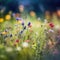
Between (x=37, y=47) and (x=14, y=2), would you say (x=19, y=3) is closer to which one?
(x=14, y=2)

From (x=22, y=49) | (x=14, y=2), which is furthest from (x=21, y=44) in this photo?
(x=14, y=2)

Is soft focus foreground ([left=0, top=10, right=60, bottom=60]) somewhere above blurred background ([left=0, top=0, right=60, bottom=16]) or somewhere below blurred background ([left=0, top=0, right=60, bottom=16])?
A: below

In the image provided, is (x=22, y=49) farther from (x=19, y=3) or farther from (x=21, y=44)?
(x=19, y=3)

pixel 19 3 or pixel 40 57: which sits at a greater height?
pixel 19 3

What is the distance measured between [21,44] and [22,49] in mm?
64

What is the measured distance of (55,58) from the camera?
7.64 meters

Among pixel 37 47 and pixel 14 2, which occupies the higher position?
pixel 14 2

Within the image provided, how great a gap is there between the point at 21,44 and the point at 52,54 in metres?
0.41

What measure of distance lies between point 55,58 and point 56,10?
60cm

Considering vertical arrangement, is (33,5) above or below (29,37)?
above

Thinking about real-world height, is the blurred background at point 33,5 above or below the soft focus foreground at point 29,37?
above

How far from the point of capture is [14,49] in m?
7.61

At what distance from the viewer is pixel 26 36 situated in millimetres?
7594

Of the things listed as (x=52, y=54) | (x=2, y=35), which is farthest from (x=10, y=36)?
(x=52, y=54)
